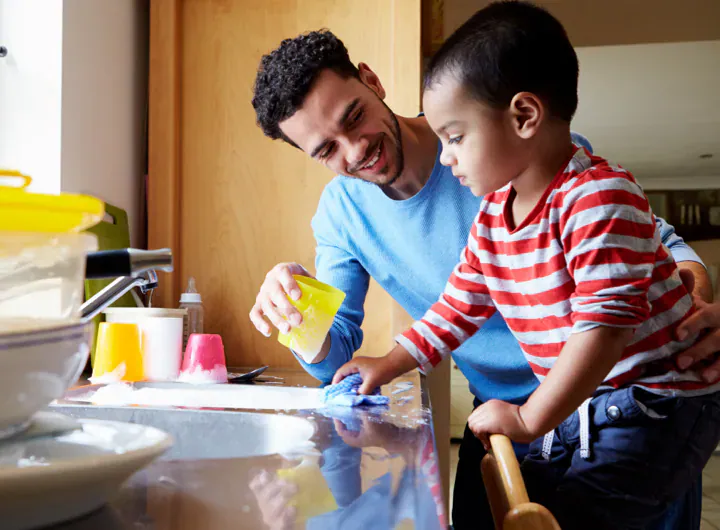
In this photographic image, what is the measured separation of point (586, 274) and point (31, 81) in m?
1.27

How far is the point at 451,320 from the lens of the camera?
3.73 ft

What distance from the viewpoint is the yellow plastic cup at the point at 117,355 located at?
119 centimetres

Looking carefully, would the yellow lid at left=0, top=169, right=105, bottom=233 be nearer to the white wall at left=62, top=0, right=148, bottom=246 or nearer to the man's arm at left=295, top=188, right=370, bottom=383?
the man's arm at left=295, top=188, right=370, bottom=383

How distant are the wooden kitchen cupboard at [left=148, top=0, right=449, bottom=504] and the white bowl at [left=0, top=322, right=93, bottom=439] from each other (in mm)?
1437

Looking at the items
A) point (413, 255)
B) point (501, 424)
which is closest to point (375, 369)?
point (501, 424)

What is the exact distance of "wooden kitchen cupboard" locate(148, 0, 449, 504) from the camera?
1.86 meters

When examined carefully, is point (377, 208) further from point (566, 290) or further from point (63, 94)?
point (63, 94)

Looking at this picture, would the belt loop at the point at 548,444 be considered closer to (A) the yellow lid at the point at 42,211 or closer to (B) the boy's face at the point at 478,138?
(B) the boy's face at the point at 478,138

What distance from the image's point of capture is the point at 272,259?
74.4 inches

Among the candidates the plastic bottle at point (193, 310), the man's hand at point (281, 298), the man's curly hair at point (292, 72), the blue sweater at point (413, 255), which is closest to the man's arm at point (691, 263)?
the blue sweater at point (413, 255)

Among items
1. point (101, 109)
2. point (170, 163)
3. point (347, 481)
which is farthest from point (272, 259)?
point (347, 481)

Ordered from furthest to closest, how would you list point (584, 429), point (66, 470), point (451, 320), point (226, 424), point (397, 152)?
1. point (397, 152)
2. point (451, 320)
3. point (584, 429)
4. point (226, 424)
5. point (66, 470)

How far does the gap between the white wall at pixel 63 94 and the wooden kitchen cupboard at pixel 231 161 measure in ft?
0.51

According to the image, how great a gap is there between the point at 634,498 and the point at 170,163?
4.90 feet
